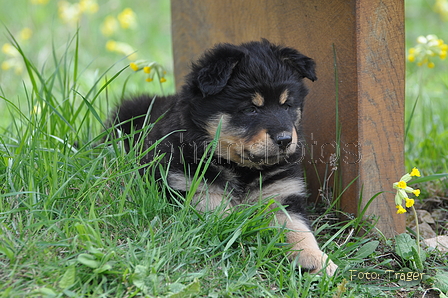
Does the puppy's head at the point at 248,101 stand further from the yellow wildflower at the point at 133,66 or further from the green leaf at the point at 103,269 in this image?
the green leaf at the point at 103,269

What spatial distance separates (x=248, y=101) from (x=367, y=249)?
1014 millimetres

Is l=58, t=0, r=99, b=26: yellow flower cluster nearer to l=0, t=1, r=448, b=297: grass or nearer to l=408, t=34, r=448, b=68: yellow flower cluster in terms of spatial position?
l=0, t=1, r=448, b=297: grass

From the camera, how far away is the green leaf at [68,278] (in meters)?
1.93

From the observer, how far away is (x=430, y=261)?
8.73ft

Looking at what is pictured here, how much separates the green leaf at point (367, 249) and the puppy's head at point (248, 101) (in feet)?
2.09

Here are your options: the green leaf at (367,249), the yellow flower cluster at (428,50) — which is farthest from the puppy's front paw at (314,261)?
the yellow flower cluster at (428,50)

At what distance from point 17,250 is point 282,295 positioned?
1156mm

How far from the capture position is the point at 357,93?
2826 mm

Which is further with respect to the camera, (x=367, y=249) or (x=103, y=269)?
(x=367, y=249)

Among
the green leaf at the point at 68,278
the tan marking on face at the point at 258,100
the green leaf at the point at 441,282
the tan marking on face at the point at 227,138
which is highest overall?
the tan marking on face at the point at 258,100

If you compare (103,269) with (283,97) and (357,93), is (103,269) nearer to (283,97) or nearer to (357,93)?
(283,97)

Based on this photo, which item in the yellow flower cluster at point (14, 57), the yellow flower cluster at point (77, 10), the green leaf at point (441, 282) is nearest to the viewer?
the green leaf at point (441, 282)

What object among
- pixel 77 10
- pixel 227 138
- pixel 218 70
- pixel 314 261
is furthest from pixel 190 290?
pixel 77 10

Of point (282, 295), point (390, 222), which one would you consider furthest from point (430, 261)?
point (282, 295)
